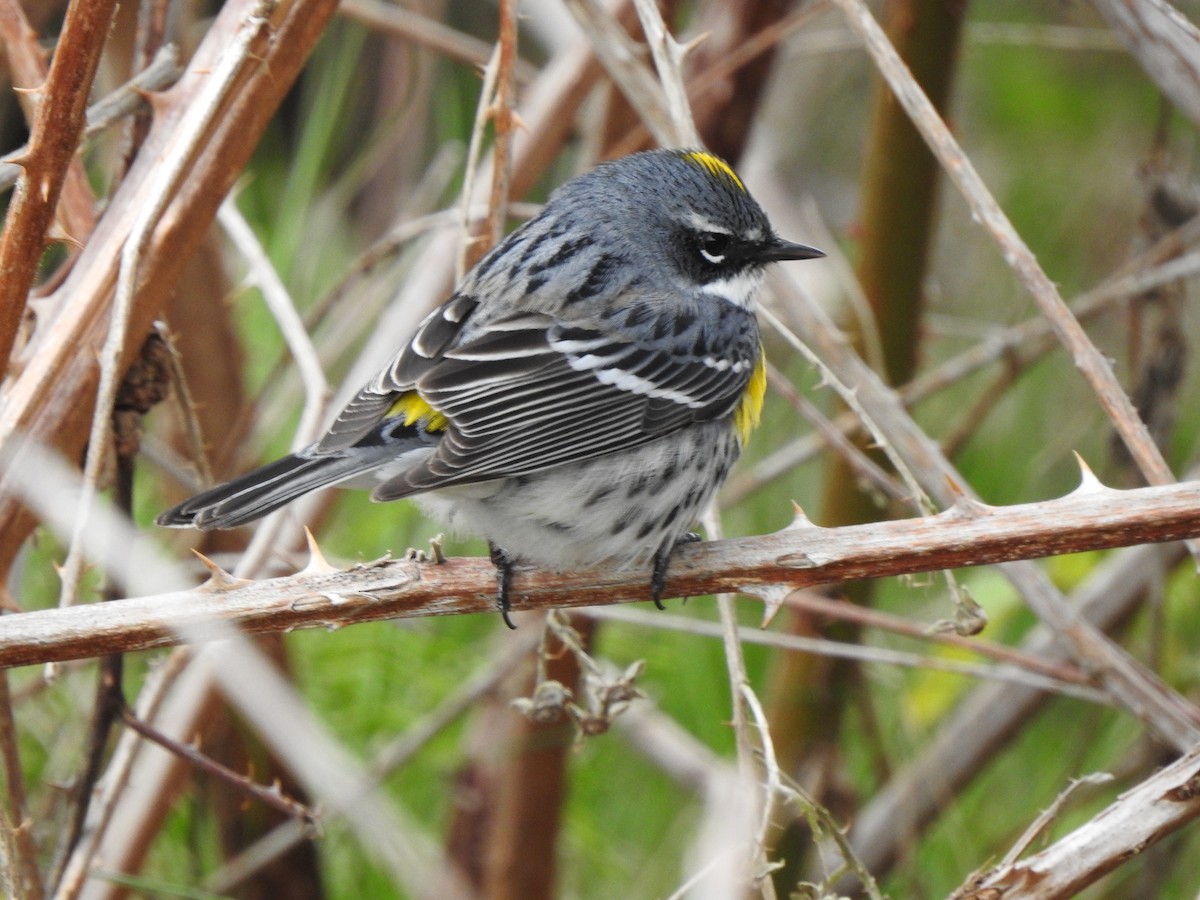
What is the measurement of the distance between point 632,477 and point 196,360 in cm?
179

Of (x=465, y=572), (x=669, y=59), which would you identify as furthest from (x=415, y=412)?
(x=669, y=59)

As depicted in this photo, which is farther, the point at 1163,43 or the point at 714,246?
the point at 714,246

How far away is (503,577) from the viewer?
9.48 feet

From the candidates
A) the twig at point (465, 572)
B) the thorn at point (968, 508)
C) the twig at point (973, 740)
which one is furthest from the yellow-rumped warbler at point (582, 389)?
the twig at point (973, 740)

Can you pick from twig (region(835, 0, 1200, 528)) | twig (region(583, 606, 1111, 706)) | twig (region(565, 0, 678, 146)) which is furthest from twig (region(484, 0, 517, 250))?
twig (region(583, 606, 1111, 706))

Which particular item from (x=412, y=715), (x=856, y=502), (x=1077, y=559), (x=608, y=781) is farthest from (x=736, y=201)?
(x=608, y=781)

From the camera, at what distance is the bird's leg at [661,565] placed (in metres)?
2.85

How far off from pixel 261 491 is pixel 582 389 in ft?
2.78

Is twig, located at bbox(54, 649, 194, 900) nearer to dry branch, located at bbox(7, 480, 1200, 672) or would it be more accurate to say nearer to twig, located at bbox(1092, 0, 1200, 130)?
dry branch, located at bbox(7, 480, 1200, 672)

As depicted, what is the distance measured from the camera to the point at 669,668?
4.98m

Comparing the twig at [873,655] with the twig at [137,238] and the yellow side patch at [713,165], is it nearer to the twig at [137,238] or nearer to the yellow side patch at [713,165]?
the yellow side patch at [713,165]

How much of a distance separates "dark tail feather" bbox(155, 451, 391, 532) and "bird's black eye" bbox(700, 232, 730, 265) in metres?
1.17

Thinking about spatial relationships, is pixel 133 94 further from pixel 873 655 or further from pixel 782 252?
pixel 873 655

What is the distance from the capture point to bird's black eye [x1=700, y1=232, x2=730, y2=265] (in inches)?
147
